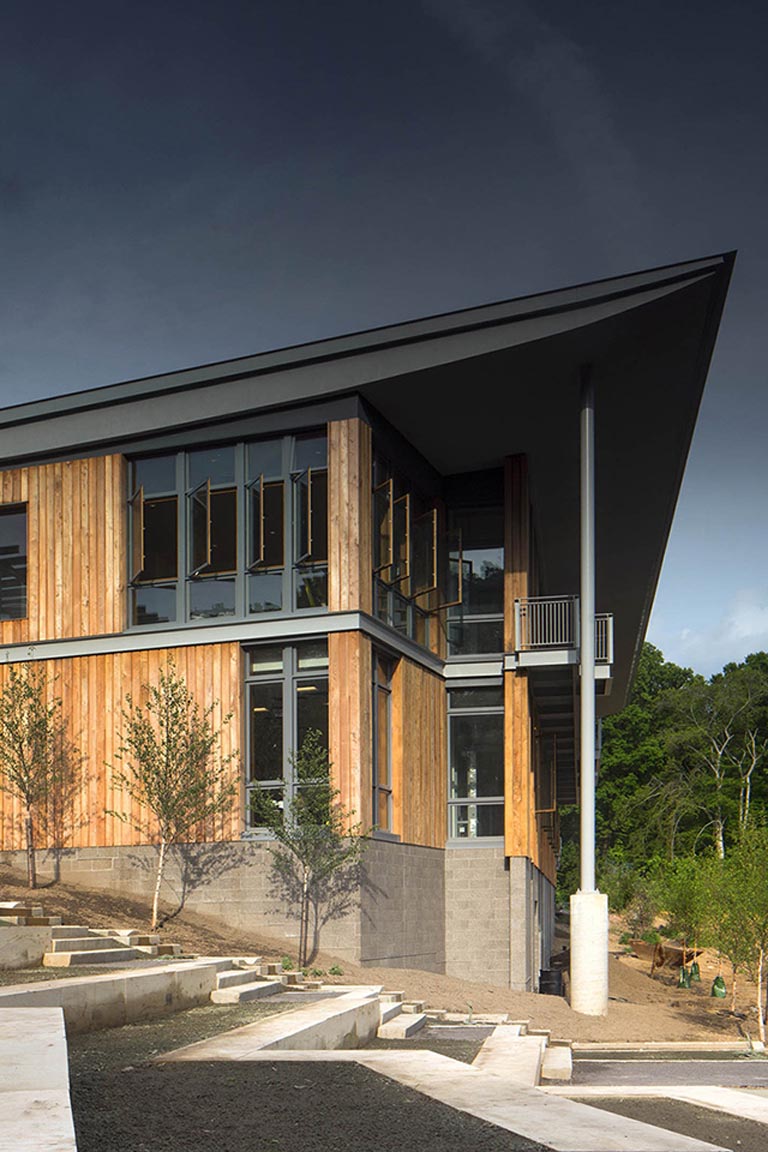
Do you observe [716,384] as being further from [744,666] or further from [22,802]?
[744,666]

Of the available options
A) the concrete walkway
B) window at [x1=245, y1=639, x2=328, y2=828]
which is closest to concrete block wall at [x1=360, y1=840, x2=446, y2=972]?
window at [x1=245, y1=639, x2=328, y2=828]

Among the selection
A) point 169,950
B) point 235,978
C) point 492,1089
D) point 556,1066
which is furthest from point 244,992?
point 492,1089

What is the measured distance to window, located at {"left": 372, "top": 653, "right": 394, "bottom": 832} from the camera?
762 inches

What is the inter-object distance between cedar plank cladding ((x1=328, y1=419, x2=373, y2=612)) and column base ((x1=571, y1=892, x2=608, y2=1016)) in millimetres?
5619

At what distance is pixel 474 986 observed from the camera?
1806 cm

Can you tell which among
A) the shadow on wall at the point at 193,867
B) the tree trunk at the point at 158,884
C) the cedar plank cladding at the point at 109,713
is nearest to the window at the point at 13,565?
the cedar plank cladding at the point at 109,713

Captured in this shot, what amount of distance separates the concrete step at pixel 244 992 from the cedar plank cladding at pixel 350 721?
5892 mm

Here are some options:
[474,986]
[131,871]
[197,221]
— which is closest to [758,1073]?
[474,986]

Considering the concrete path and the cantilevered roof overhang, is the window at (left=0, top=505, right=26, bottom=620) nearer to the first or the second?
the cantilevered roof overhang

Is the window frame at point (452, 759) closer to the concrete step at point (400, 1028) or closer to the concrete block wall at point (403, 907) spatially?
the concrete block wall at point (403, 907)

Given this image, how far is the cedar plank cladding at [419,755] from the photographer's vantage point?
2027 centimetres

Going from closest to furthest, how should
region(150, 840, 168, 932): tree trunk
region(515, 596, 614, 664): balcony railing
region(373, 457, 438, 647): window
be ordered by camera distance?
region(150, 840, 168, 932): tree trunk → region(373, 457, 438, 647): window → region(515, 596, 614, 664): balcony railing

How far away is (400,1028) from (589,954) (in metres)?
8.51

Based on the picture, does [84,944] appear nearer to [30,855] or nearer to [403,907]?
[30,855]
